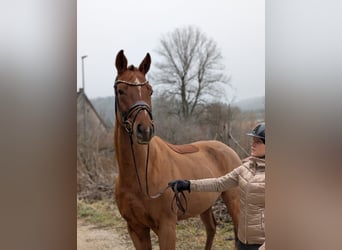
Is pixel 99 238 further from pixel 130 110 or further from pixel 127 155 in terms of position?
pixel 130 110

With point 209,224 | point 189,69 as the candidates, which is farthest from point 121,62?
point 209,224

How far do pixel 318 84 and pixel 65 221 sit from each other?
62cm

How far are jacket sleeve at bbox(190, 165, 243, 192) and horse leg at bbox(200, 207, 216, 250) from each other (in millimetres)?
63

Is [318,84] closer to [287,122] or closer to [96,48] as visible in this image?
[287,122]

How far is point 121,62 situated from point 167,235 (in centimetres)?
50

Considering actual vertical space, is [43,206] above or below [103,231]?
above

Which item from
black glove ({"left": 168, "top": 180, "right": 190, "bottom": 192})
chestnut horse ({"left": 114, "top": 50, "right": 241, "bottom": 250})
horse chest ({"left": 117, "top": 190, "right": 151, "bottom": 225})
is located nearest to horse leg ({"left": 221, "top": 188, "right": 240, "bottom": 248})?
chestnut horse ({"left": 114, "top": 50, "right": 241, "bottom": 250})

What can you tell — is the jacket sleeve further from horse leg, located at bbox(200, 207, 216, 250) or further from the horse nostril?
the horse nostril

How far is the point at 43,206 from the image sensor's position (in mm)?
849

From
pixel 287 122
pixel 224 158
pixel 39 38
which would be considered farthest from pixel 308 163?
pixel 39 38

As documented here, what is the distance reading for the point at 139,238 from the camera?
111 centimetres

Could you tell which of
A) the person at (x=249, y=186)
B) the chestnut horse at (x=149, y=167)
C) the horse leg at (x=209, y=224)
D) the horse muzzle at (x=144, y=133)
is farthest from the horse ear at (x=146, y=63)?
the horse leg at (x=209, y=224)

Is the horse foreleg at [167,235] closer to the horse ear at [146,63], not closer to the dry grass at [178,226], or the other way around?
the dry grass at [178,226]

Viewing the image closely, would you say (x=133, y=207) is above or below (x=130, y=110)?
below
